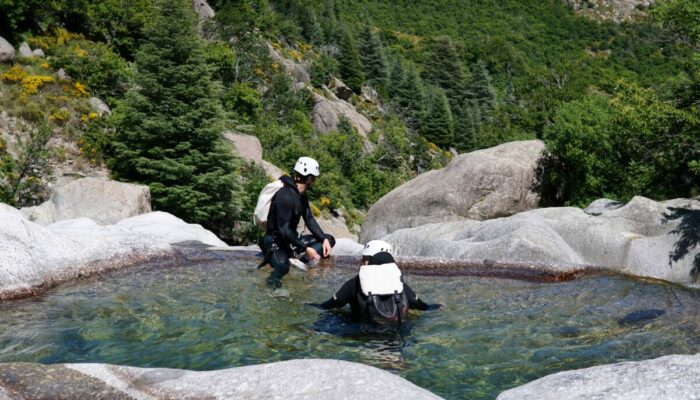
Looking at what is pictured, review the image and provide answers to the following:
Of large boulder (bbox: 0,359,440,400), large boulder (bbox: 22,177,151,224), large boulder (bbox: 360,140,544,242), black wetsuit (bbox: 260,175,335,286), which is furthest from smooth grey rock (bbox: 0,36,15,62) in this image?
large boulder (bbox: 0,359,440,400)

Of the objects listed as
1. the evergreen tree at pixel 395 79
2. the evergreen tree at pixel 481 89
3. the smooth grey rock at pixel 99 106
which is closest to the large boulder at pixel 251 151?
the smooth grey rock at pixel 99 106

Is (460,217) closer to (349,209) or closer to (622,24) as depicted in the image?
(349,209)

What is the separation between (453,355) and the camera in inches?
321

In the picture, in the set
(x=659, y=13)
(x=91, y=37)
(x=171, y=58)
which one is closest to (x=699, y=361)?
(x=659, y=13)

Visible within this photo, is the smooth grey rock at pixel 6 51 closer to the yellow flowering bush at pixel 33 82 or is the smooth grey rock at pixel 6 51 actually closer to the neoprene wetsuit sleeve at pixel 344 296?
the yellow flowering bush at pixel 33 82

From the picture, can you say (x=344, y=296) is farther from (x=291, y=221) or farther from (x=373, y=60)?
(x=373, y=60)

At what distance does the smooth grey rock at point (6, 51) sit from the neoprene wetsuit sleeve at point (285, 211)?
2398 centimetres

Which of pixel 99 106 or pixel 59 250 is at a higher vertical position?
pixel 59 250

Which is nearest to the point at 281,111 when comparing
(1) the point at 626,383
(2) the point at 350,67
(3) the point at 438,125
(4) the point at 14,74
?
(4) the point at 14,74

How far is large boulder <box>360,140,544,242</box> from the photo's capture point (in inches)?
959

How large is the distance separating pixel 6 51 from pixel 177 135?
39.0 ft

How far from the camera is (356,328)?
8812 millimetres

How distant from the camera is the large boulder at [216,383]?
509 cm

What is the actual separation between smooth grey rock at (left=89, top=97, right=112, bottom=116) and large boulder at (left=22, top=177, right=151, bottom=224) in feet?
32.1
